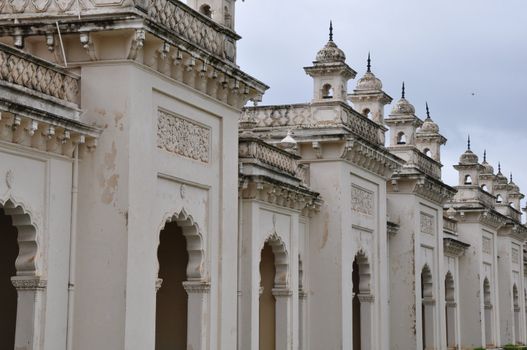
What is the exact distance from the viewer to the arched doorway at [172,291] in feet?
52.3

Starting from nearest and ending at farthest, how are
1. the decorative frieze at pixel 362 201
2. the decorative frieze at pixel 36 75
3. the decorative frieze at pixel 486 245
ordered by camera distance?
1. the decorative frieze at pixel 36 75
2. the decorative frieze at pixel 362 201
3. the decorative frieze at pixel 486 245

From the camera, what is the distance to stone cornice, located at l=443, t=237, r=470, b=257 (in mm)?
29688

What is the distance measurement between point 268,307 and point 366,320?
327cm

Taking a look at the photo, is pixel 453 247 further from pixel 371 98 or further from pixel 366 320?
pixel 366 320

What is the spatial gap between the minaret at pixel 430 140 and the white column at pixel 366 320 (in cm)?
826

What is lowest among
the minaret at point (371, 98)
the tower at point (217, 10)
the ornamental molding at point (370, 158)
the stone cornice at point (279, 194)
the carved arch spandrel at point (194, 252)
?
the carved arch spandrel at point (194, 252)

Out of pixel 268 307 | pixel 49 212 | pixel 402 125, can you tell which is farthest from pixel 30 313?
pixel 402 125

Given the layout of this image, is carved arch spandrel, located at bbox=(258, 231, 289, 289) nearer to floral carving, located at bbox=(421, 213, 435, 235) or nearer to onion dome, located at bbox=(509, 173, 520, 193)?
floral carving, located at bbox=(421, 213, 435, 235)

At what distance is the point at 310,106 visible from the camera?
66.7ft

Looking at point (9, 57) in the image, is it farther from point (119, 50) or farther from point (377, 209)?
point (377, 209)

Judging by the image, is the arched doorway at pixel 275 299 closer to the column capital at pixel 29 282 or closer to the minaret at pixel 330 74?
the minaret at pixel 330 74

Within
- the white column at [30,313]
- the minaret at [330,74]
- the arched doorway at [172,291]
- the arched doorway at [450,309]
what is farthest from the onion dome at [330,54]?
the arched doorway at [450,309]

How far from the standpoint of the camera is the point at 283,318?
18.7 m

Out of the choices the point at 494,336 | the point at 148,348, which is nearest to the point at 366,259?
the point at 148,348
